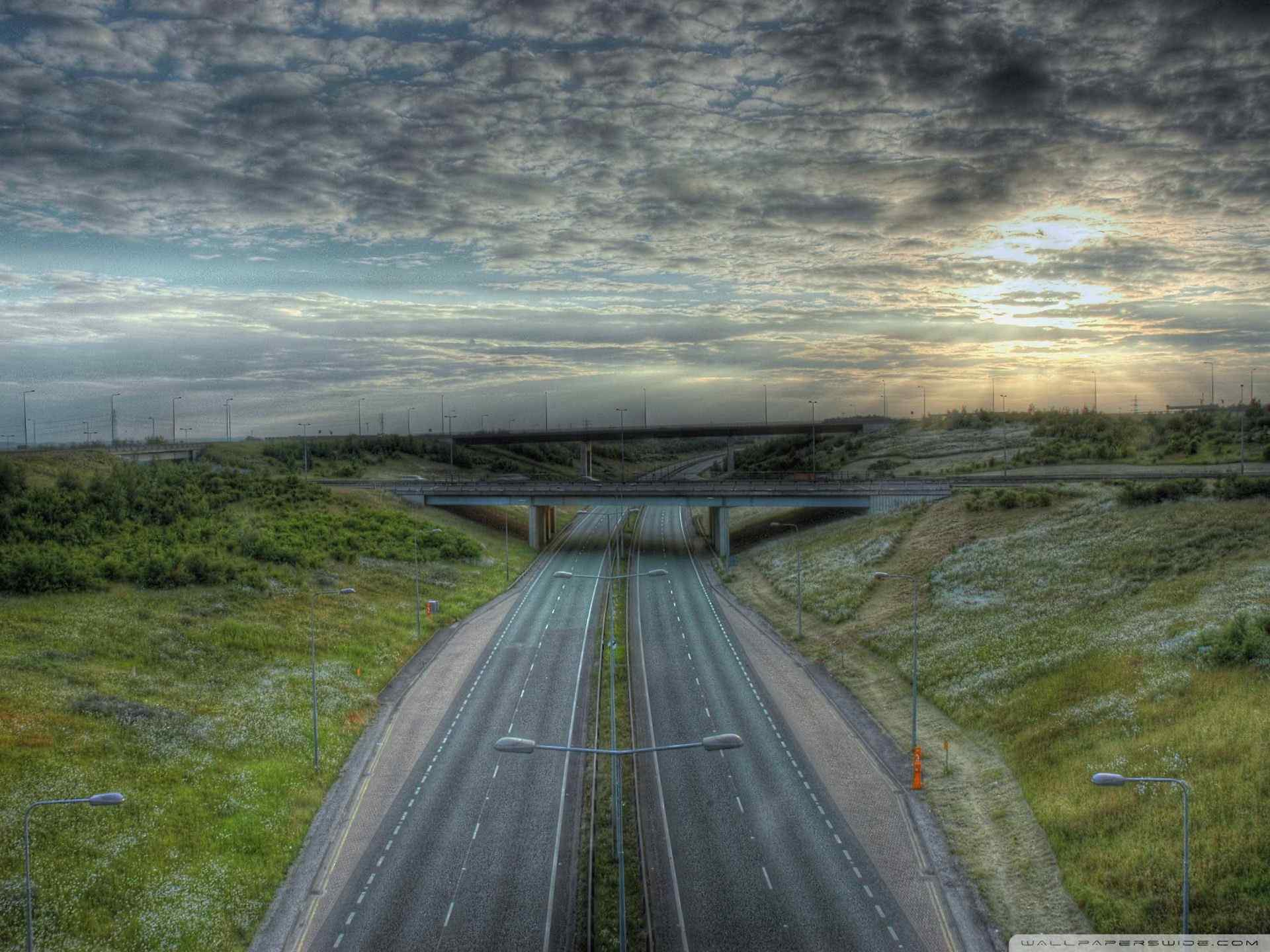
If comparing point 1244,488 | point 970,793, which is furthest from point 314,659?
point 1244,488

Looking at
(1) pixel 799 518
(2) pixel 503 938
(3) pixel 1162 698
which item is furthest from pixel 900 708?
(1) pixel 799 518

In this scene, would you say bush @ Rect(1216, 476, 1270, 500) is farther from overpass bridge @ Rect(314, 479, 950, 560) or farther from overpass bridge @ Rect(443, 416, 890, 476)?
overpass bridge @ Rect(443, 416, 890, 476)

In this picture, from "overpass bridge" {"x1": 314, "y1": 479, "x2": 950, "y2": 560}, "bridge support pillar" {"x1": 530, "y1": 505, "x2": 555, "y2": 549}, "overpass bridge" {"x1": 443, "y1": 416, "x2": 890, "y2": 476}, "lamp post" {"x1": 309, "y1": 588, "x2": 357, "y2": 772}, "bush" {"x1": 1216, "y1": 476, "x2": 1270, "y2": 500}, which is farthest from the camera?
"overpass bridge" {"x1": 443, "y1": 416, "x2": 890, "y2": 476}

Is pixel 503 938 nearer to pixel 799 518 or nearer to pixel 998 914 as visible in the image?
pixel 998 914

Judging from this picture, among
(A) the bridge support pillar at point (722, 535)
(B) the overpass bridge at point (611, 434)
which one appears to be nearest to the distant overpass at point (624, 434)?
(B) the overpass bridge at point (611, 434)

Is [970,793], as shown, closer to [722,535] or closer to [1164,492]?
[1164,492]

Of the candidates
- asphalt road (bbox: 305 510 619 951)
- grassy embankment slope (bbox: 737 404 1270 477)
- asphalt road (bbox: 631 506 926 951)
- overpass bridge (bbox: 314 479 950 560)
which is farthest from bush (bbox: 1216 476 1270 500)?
asphalt road (bbox: 305 510 619 951)
